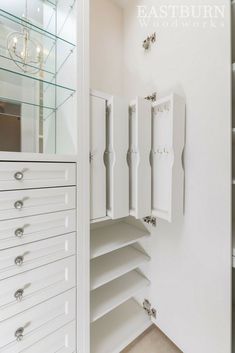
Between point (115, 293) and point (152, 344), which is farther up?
point (115, 293)

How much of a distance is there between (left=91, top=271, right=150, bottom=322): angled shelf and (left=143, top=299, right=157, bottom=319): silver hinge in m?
0.15

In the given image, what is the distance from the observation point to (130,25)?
1.43 metres

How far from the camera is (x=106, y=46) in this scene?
57.0 inches

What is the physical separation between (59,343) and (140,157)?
1.05 metres

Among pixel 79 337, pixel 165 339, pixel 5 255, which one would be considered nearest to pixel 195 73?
pixel 5 255

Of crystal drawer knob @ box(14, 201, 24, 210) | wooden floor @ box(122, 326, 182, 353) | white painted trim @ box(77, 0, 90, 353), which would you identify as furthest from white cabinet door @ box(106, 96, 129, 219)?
wooden floor @ box(122, 326, 182, 353)

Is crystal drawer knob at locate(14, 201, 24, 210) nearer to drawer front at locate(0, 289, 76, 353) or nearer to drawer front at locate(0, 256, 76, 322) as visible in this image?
drawer front at locate(0, 256, 76, 322)

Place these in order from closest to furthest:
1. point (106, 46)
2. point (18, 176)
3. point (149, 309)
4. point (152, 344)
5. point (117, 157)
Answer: point (18, 176) < point (117, 157) < point (152, 344) < point (149, 309) < point (106, 46)

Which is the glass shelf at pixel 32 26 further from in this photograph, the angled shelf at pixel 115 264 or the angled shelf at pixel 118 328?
the angled shelf at pixel 118 328

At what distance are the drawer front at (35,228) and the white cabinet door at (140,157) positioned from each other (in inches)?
14.8

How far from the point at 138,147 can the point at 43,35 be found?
0.85m

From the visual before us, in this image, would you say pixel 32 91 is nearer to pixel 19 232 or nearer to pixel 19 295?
pixel 19 232

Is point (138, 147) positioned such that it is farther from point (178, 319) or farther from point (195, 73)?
point (178, 319)

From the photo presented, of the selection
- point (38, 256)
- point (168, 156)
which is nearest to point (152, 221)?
point (168, 156)
